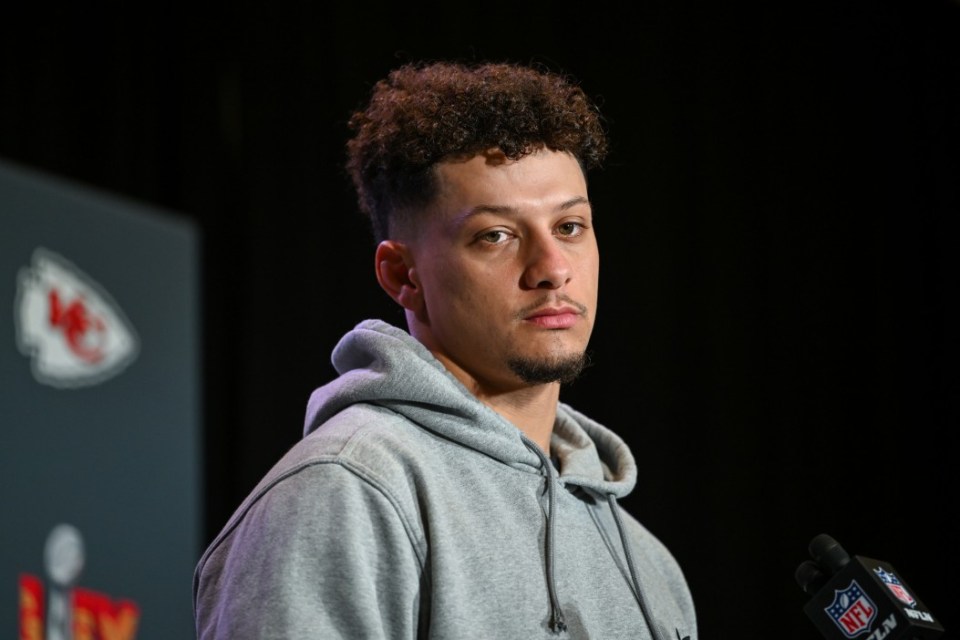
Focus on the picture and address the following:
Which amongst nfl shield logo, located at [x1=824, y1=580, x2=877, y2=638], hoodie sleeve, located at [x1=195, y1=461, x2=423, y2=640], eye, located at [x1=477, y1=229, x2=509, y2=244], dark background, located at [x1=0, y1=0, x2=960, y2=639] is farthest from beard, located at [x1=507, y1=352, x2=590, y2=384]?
dark background, located at [x1=0, y1=0, x2=960, y2=639]

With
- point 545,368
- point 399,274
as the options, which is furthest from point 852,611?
point 399,274

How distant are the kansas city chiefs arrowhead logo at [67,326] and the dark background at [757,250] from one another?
2.48ft

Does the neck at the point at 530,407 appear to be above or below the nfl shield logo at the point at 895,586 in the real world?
above

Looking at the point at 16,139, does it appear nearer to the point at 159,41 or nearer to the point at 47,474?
the point at 159,41

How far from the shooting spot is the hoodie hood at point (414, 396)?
1.47m

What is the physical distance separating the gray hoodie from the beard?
69 mm

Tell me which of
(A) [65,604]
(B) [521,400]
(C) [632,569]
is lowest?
(A) [65,604]

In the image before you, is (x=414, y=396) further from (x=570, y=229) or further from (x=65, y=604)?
(x=65, y=604)

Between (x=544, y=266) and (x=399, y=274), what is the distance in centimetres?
22

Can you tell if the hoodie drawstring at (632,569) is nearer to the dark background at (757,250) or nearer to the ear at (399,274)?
the ear at (399,274)

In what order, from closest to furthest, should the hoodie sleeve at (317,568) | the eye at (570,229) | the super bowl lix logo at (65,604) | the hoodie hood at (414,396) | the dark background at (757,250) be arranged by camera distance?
the hoodie sleeve at (317,568), the hoodie hood at (414,396), the eye at (570,229), the super bowl lix logo at (65,604), the dark background at (757,250)

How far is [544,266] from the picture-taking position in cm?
150

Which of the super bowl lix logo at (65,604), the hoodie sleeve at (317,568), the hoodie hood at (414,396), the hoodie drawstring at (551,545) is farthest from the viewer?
the super bowl lix logo at (65,604)

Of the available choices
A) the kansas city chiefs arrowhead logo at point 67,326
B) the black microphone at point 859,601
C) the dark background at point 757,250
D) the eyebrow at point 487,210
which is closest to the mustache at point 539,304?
the eyebrow at point 487,210
